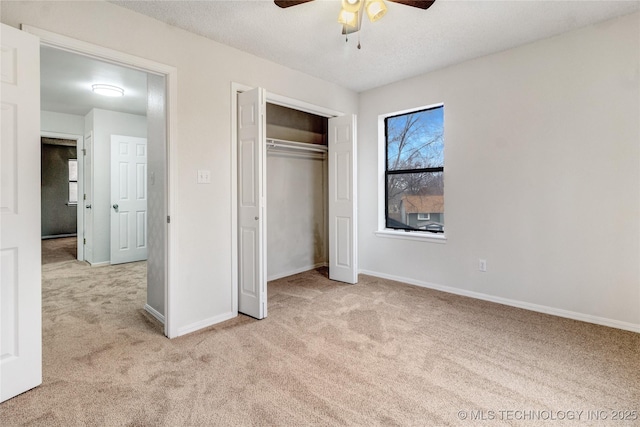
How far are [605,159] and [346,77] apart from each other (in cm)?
260

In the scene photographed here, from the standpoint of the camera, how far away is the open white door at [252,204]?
287 cm

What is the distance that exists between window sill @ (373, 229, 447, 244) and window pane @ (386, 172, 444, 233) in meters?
0.13

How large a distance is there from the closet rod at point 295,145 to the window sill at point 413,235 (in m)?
1.42

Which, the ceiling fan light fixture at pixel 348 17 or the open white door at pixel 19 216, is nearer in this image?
the open white door at pixel 19 216

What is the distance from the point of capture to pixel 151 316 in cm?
303

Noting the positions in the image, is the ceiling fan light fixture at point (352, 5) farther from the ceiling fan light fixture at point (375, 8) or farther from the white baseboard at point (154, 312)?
the white baseboard at point (154, 312)

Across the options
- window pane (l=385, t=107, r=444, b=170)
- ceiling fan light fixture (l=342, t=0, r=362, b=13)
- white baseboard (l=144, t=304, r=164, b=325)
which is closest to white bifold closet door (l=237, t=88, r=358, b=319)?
white baseboard (l=144, t=304, r=164, b=325)

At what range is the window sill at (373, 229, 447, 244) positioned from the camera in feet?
12.2

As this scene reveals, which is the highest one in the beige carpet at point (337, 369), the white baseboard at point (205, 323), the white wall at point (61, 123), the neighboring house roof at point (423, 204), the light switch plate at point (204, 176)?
the white wall at point (61, 123)

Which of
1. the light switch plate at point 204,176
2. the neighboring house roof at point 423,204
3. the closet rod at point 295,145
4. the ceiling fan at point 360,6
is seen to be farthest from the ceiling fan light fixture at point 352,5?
the neighboring house roof at point 423,204

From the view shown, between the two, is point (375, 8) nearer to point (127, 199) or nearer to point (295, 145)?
point (295, 145)

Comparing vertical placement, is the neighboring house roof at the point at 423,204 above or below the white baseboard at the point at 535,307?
above

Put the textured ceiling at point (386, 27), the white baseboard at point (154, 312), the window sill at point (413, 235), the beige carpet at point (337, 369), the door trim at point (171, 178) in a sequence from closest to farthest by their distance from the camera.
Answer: the beige carpet at point (337, 369) < the textured ceiling at point (386, 27) < the door trim at point (171, 178) < the white baseboard at point (154, 312) < the window sill at point (413, 235)

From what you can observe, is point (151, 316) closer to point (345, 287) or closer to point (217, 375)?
point (217, 375)
